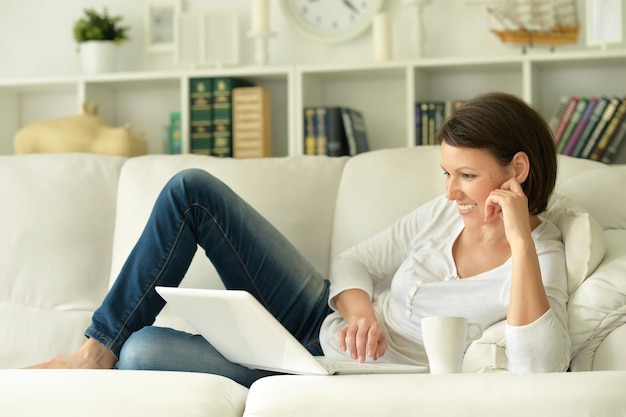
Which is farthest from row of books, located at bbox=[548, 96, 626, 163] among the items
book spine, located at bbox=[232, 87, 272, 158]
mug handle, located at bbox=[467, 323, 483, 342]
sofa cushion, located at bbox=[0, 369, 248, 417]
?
sofa cushion, located at bbox=[0, 369, 248, 417]

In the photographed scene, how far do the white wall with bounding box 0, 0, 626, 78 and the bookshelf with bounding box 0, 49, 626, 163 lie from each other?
0.09 metres

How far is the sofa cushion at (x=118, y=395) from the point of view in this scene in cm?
140

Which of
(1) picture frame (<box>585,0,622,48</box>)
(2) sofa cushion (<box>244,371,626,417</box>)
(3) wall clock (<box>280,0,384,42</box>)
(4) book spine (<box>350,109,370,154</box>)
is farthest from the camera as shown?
(3) wall clock (<box>280,0,384,42</box>)

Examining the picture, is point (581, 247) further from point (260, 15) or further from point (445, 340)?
point (260, 15)

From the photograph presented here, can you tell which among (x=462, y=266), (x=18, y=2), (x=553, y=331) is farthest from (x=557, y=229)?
(x=18, y=2)

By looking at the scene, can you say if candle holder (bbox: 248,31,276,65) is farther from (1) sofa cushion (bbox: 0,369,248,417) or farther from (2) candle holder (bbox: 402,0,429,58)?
(1) sofa cushion (bbox: 0,369,248,417)

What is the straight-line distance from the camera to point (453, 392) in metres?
1.32

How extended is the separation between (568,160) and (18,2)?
2445 mm

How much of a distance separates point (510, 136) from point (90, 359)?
3.15ft

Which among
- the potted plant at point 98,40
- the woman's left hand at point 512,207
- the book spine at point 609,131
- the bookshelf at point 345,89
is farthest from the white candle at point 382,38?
the woman's left hand at point 512,207

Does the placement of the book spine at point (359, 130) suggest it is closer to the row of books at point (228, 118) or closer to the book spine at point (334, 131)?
the book spine at point (334, 131)

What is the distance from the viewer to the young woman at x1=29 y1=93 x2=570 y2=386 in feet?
5.43

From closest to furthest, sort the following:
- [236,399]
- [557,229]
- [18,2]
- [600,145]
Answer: [236,399] < [557,229] < [600,145] < [18,2]

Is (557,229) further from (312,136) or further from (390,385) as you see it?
(312,136)
